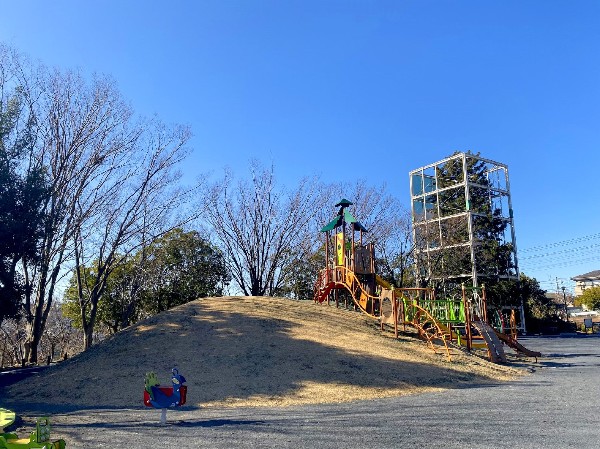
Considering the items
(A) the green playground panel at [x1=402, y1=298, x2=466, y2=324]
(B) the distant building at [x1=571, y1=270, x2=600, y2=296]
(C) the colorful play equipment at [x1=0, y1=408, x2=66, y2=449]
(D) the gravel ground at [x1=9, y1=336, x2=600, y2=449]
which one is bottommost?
(D) the gravel ground at [x1=9, y1=336, x2=600, y2=449]

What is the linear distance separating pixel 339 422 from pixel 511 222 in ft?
103

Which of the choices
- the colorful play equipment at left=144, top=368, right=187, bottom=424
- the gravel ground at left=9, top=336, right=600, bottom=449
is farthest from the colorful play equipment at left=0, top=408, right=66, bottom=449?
the colorful play equipment at left=144, top=368, right=187, bottom=424

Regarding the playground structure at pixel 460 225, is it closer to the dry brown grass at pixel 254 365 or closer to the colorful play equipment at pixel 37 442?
the dry brown grass at pixel 254 365

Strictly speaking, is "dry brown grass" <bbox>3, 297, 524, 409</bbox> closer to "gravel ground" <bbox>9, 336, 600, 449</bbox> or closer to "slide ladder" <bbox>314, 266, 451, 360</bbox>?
"slide ladder" <bbox>314, 266, 451, 360</bbox>

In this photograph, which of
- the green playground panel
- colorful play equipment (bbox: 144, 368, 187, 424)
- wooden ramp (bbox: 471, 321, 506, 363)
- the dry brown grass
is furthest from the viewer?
the green playground panel

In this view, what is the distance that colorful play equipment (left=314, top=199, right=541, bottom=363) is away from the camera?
46.2 feet

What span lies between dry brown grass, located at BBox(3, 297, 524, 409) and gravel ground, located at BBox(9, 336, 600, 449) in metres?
1.07

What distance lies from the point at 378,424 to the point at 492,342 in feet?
28.6

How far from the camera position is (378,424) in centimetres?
654

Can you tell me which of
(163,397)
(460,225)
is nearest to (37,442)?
(163,397)

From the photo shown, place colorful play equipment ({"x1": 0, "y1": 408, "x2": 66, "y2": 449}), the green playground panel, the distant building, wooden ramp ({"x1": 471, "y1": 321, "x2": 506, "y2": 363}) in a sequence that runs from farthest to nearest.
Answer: the distant building
the green playground panel
wooden ramp ({"x1": 471, "y1": 321, "x2": 506, "y2": 363})
colorful play equipment ({"x1": 0, "y1": 408, "x2": 66, "y2": 449})

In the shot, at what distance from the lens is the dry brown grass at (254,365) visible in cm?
976

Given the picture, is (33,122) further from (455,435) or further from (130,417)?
(455,435)

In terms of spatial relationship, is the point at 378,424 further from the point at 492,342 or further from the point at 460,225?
the point at 460,225
